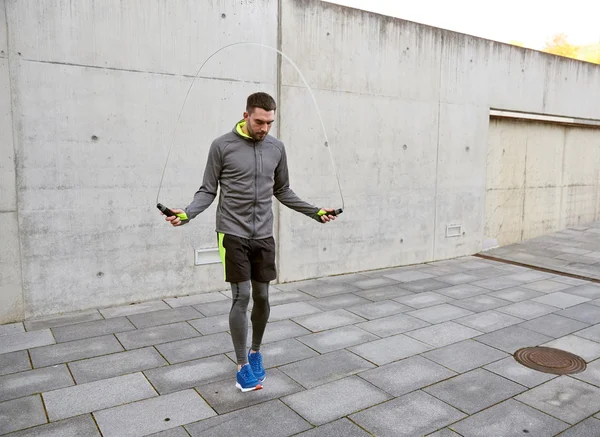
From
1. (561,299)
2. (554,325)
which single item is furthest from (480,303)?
(561,299)

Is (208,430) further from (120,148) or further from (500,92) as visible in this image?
(500,92)

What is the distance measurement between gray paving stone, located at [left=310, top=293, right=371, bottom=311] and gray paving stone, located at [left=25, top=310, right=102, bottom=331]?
2.34 m

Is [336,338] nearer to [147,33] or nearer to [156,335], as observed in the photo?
[156,335]

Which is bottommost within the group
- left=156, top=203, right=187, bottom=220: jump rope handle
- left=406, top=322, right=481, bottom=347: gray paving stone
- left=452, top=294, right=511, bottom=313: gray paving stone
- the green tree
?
left=406, top=322, right=481, bottom=347: gray paving stone

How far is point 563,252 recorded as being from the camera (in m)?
9.02

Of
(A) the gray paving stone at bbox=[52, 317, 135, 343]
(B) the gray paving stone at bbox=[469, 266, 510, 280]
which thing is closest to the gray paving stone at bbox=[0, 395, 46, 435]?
(A) the gray paving stone at bbox=[52, 317, 135, 343]

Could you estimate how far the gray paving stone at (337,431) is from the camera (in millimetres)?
3141

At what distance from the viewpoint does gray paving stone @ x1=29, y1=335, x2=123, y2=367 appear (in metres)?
4.21

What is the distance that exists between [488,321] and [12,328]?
15.5 ft

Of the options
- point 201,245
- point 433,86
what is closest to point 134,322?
point 201,245

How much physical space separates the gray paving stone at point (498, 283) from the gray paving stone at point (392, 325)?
1886mm

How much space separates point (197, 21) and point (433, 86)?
385cm

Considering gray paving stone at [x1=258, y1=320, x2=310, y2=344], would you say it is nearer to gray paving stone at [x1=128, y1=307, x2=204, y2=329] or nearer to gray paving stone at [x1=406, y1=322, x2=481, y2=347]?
gray paving stone at [x1=128, y1=307, x2=204, y2=329]

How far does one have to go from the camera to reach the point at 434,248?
827 cm
